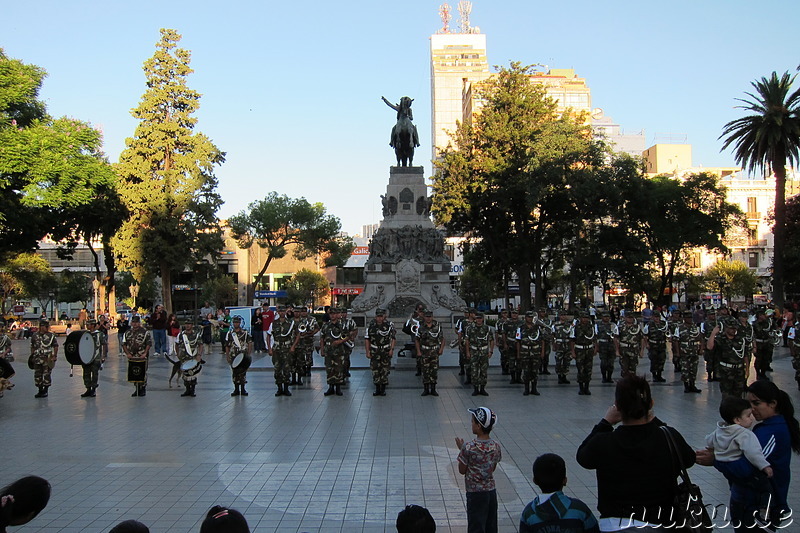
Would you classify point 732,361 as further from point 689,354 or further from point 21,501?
point 21,501

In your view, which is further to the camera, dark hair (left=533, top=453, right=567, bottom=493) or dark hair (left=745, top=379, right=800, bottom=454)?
dark hair (left=745, top=379, right=800, bottom=454)

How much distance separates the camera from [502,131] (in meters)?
41.8

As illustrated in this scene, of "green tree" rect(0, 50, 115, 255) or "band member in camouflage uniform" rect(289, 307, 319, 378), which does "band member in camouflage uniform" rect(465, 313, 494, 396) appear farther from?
"green tree" rect(0, 50, 115, 255)

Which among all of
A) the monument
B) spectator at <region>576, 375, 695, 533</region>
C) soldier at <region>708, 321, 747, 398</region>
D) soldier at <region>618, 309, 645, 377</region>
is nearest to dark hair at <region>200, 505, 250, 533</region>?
spectator at <region>576, 375, 695, 533</region>

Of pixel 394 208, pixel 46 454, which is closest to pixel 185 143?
pixel 394 208

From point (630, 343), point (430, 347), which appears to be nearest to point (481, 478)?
point (430, 347)

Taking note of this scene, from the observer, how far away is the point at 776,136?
32.4 metres

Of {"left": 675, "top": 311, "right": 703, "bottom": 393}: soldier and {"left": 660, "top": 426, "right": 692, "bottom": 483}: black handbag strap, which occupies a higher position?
{"left": 660, "top": 426, "right": 692, "bottom": 483}: black handbag strap

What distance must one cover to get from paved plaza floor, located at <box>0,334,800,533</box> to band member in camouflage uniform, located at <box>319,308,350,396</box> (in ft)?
1.40

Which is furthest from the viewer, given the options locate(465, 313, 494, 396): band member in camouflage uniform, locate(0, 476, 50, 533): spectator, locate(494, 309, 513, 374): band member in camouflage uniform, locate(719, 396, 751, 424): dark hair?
locate(494, 309, 513, 374): band member in camouflage uniform

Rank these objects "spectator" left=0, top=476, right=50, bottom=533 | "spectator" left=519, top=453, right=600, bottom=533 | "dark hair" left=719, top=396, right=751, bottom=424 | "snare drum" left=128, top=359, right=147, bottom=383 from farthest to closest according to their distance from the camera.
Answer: "snare drum" left=128, top=359, right=147, bottom=383, "dark hair" left=719, top=396, right=751, bottom=424, "spectator" left=519, top=453, right=600, bottom=533, "spectator" left=0, top=476, right=50, bottom=533

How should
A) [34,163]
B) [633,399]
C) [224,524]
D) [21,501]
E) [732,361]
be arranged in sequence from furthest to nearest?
[34,163] → [732,361] → [633,399] → [21,501] → [224,524]

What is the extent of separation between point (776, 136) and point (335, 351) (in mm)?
28339

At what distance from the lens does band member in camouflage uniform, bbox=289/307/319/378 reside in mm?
15203
